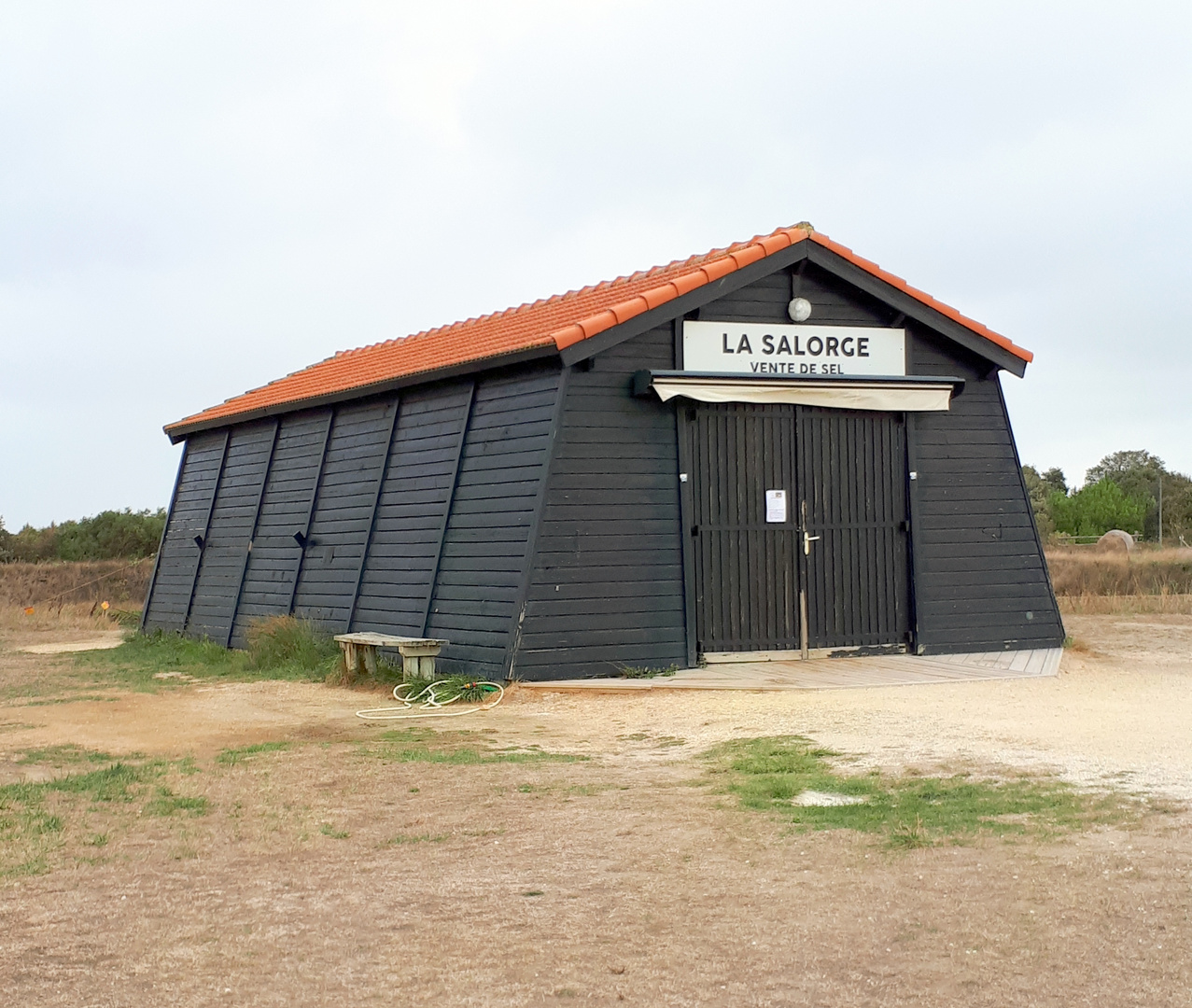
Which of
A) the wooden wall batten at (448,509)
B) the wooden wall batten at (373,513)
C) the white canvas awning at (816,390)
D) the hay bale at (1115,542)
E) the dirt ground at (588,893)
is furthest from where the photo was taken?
the hay bale at (1115,542)

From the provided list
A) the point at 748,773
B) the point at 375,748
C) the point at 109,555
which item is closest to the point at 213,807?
the point at 375,748

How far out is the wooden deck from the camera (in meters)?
11.2

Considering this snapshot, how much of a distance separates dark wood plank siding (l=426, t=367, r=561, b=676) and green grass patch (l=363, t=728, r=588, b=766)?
7.93ft

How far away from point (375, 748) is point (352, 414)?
291 inches

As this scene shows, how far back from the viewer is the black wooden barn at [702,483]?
38.7ft

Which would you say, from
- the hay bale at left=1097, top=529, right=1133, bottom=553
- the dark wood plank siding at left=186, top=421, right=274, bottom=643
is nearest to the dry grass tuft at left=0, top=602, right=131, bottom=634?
the dark wood plank siding at left=186, top=421, right=274, bottom=643

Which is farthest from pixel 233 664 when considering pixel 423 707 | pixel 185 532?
pixel 185 532

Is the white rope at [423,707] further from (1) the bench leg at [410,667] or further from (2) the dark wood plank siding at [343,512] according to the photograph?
(2) the dark wood plank siding at [343,512]

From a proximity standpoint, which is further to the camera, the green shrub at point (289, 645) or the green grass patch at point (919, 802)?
the green shrub at point (289, 645)

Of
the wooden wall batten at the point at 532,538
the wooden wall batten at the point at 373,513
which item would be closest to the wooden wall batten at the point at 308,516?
the wooden wall batten at the point at 373,513

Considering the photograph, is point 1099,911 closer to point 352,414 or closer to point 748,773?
point 748,773

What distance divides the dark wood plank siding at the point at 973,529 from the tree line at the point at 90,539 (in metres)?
27.4

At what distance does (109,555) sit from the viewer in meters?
36.4

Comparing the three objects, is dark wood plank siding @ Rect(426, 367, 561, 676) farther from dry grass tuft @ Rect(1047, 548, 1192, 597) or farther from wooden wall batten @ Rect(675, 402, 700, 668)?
dry grass tuft @ Rect(1047, 548, 1192, 597)
